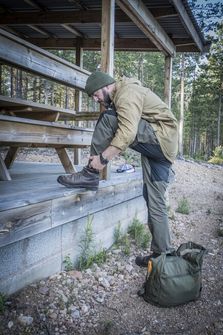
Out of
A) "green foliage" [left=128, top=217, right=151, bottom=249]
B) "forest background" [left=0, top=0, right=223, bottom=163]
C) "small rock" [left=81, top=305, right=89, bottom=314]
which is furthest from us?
"forest background" [left=0, top=0, right=223, bottom=163]

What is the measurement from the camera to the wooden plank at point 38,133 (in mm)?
3324

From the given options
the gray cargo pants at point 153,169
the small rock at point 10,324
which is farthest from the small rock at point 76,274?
the small rock at point 10,324

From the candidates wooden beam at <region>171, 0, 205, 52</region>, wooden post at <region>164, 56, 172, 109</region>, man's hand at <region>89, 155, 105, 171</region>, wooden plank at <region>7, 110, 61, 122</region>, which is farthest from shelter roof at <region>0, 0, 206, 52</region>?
man's hand at <region>89, 155, 105, 171</region>

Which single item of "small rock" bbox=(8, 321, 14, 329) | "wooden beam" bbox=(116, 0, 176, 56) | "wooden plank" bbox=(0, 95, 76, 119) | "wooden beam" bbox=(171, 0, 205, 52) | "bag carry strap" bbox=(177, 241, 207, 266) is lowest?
"small rock" bbox=(8, 321, 14, 329)

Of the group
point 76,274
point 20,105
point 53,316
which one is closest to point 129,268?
point 76,274

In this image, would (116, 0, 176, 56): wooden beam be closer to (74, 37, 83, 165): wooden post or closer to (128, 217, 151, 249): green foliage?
(74, 37, 83, 165): wooden post

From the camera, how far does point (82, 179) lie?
381 centimetres

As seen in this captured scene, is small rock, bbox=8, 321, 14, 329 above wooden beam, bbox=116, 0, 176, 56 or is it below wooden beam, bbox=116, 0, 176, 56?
below

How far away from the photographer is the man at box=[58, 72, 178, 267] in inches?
129

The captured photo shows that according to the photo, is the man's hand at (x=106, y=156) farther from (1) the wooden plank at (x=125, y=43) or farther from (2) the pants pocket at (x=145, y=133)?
(1) the wooden plank at (x=125, y=43)

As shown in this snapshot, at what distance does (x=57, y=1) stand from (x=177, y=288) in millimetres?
5557

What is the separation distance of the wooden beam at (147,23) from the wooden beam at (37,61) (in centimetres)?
143

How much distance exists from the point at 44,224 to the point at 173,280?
1347 mm

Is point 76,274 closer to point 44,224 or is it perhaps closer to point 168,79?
point 44,224
